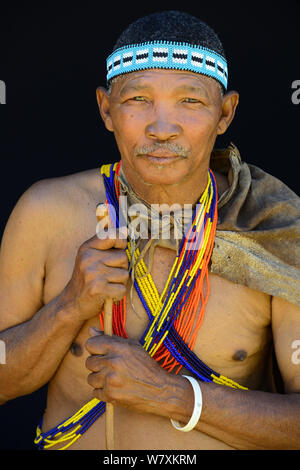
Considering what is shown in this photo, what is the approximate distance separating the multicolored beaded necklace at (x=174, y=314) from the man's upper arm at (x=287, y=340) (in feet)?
0.54

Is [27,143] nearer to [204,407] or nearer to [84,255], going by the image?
[84,255]

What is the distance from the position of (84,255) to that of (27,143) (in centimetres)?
184

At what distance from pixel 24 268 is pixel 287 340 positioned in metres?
0.98

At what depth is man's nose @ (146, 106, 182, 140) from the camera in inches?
106

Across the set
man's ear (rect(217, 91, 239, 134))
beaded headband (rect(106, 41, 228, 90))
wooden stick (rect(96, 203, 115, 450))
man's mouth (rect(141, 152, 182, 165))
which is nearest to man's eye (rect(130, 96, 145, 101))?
beaded headband (rect(106, 41, 228, 90))

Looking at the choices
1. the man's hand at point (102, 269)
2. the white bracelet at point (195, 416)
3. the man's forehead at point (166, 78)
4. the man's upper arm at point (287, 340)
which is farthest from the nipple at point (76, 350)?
the man's forehead at point (166, 78)

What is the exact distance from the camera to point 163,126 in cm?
270

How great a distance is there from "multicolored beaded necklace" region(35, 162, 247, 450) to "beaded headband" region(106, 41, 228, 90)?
50 cm

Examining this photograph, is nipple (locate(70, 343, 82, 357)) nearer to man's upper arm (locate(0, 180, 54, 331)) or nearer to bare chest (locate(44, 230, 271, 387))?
bare chest (locate(44, 230, 271, 387))

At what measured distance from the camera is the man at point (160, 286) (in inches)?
104

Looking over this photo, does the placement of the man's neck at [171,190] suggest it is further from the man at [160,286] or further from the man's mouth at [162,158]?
the man's mouth at [162,158]

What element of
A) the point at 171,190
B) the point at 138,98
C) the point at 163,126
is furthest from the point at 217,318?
the point at 138,98
